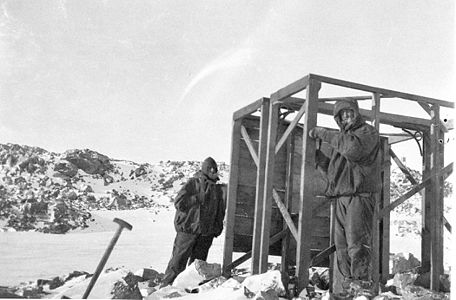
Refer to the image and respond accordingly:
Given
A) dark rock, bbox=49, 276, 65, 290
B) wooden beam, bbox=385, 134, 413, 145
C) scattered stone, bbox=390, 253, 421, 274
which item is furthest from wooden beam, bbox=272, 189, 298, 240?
dark rock, bbox=49, 276, 65, 290

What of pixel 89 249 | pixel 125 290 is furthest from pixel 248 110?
pixel 89 249

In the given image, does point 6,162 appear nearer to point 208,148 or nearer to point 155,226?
point 155,226

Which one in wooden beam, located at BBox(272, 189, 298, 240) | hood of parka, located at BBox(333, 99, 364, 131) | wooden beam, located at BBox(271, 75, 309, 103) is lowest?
wooden beam, located at BBox(272, 189, 298, 240)

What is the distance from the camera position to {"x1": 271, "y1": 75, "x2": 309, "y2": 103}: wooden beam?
6799 millimetres

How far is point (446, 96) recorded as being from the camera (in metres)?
8.39

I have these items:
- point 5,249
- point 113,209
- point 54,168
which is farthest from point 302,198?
point 54,168

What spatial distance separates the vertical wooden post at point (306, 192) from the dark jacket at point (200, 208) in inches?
90.7

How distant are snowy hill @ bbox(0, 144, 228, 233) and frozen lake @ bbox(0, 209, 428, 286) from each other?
1.97ft

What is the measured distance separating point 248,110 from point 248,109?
0.06ft

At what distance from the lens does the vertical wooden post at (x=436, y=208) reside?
7.77m

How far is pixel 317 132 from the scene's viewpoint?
21.4 feet

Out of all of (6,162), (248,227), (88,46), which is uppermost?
(88,46)

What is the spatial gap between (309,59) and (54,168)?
44.3 feet

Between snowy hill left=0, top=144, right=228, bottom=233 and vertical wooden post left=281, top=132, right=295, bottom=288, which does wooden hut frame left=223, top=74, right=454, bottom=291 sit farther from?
snowy hill left=0, top=144, right=228, bottom=233
